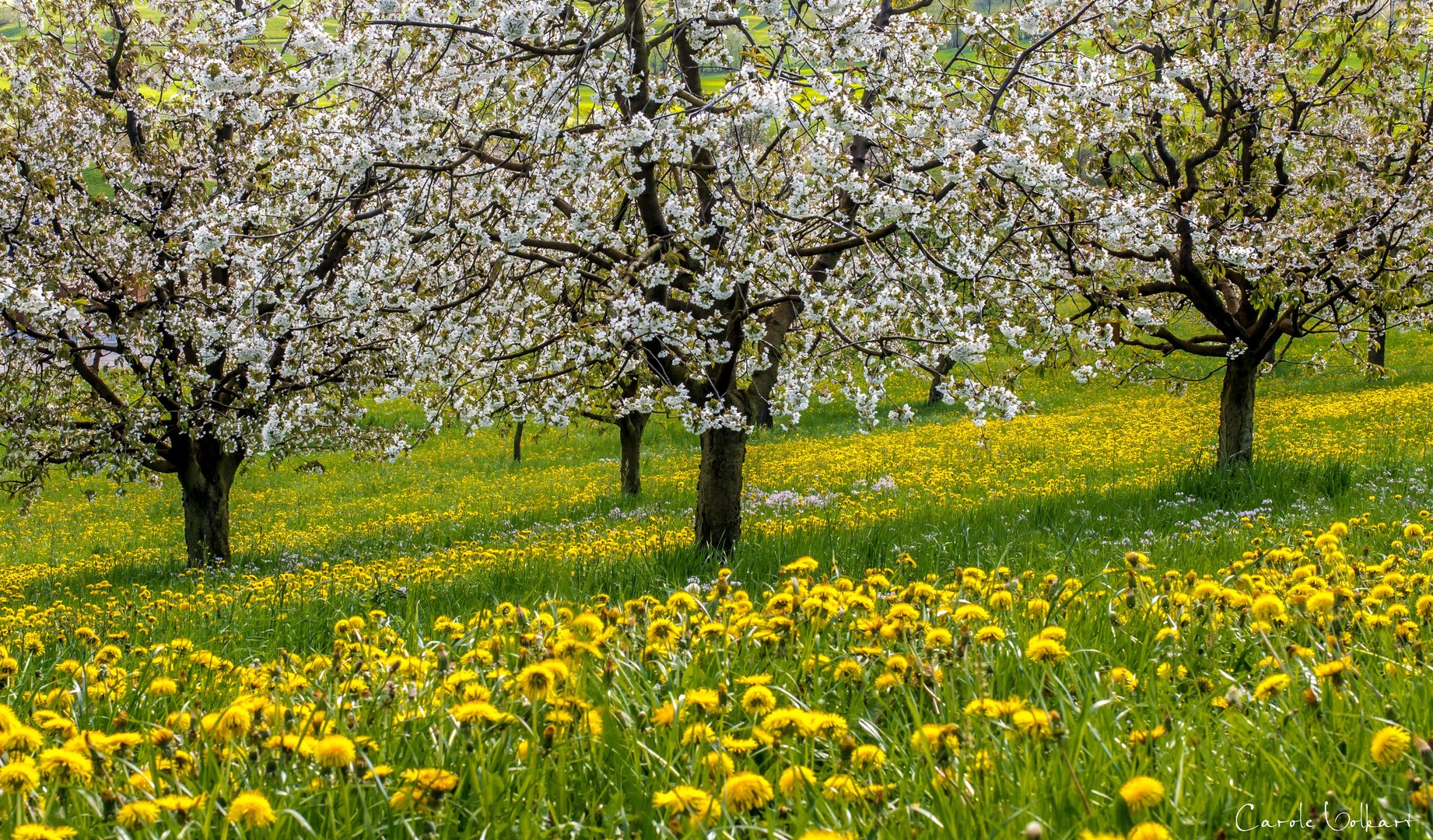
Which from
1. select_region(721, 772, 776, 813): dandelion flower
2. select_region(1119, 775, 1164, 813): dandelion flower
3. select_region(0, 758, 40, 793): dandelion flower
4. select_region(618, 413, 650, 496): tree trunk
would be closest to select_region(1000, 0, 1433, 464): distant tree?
select_region(1119, 775, 1164, 813): dandelion flower

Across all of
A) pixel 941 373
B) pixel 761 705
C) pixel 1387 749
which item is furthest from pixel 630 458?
pixel 1387 749

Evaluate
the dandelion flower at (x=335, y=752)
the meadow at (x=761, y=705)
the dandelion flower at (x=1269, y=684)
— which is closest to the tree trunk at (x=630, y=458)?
the meadow at (x=761, y=705)

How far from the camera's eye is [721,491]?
26.7 ft

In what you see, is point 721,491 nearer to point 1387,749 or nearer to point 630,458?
point 1387,749

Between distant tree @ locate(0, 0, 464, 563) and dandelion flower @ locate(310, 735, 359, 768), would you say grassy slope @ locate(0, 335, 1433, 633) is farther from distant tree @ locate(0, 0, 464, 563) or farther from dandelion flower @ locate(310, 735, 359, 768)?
dandelion flower @ locate(310, 735, 359, 768)

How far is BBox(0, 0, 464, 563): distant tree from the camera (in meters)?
8.32

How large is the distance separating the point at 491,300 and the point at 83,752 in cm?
643

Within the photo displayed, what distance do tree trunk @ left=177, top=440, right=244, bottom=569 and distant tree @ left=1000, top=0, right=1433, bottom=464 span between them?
9569 mm

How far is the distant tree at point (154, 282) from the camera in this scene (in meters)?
8.32

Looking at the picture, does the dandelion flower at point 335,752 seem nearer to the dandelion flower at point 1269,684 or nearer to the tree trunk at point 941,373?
the dandelion flower at point 1269,684

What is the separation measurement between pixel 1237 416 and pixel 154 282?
1233 cm

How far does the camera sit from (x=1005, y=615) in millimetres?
3656

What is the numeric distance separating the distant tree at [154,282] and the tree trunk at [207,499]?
0.8 inches

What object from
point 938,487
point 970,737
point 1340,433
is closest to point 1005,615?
point 970,737
